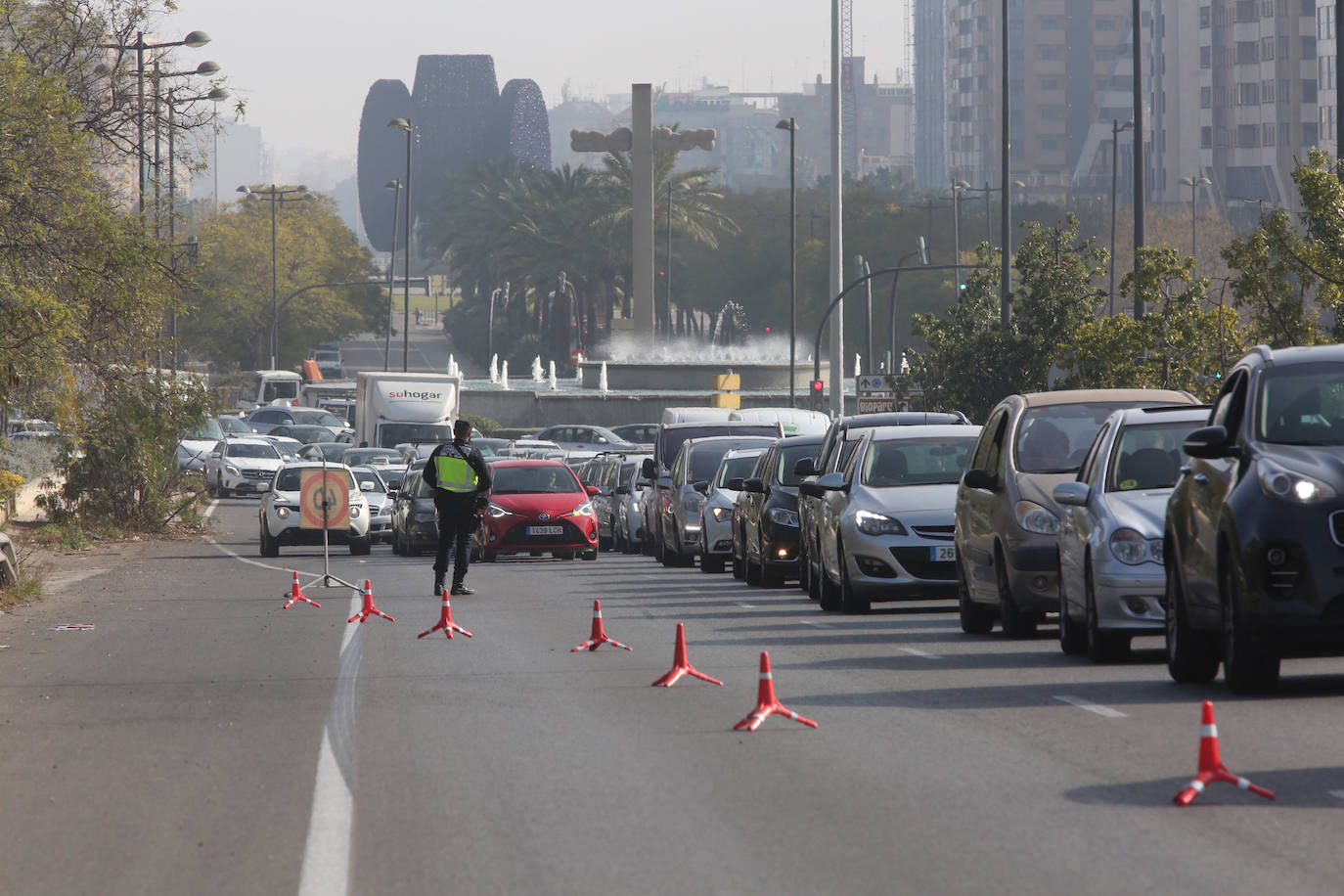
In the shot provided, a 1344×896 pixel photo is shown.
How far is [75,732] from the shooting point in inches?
444

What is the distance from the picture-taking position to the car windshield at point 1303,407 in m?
11.4

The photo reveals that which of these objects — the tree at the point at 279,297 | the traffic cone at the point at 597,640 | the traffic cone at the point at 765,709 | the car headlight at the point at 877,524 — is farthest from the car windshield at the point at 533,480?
the tree at the point at 279,297

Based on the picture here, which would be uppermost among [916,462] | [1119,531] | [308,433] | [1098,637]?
[916,462]

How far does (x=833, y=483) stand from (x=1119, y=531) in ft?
20.8

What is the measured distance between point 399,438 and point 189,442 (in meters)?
7.58

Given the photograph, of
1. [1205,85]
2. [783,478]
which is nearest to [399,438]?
[783,478]

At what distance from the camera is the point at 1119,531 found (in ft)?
44.0

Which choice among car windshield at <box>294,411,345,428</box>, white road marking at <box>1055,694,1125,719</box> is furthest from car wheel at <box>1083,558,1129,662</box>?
car windshield at <box>294,411,345,428</box>

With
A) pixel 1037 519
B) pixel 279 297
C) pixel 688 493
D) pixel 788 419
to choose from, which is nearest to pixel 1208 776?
pixel 1037 519

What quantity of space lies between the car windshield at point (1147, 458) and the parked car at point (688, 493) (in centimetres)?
1438

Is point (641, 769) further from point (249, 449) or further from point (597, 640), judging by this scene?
point (249, 449)

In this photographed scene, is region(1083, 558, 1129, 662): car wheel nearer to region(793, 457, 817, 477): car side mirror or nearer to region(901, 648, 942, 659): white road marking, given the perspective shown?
region(901, 648, 942, 659): white road marking

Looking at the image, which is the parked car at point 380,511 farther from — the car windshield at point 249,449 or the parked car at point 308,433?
the parked car at point 308,433

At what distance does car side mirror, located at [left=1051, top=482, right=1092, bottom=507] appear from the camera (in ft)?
44.6
